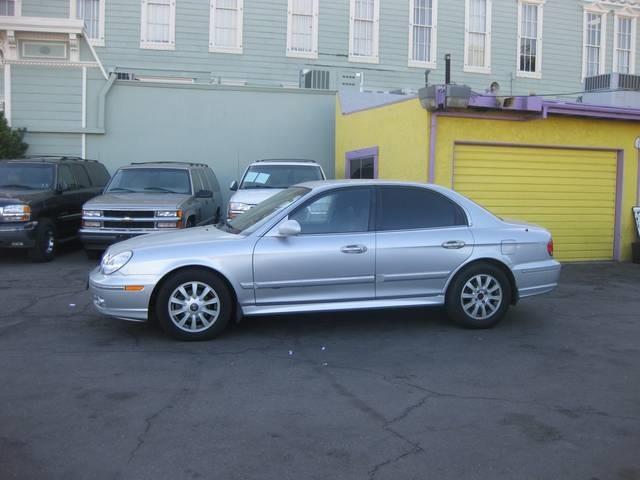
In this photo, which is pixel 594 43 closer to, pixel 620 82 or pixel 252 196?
pixel 620 82

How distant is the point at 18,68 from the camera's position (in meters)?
17.2

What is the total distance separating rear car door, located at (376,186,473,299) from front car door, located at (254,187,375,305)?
0.49ft

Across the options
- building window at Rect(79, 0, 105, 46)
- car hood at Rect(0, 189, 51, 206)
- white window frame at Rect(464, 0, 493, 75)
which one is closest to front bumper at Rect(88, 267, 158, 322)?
car hood at Rect(0, 189, 51, 206)

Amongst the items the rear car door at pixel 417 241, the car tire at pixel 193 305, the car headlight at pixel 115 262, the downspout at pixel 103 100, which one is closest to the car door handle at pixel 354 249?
the rear car door at pixel 417 241

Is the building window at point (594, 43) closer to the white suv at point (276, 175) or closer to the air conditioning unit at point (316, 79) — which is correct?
the air conditioning unit at point (316, 79)

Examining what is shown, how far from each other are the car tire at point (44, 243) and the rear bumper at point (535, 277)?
27.3ft

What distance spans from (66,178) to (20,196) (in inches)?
62.4

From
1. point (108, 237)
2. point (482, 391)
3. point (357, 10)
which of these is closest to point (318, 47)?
point (357, 10)

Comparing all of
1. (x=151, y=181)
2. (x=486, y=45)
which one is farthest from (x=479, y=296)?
(x=486, y=45)

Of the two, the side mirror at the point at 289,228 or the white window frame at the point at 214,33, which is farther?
the white window frame at the point at 214,33

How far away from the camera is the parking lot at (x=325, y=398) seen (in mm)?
4273

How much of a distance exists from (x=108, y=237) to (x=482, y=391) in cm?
800

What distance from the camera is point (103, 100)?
17.2m

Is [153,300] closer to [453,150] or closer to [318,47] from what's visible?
[453,150]
